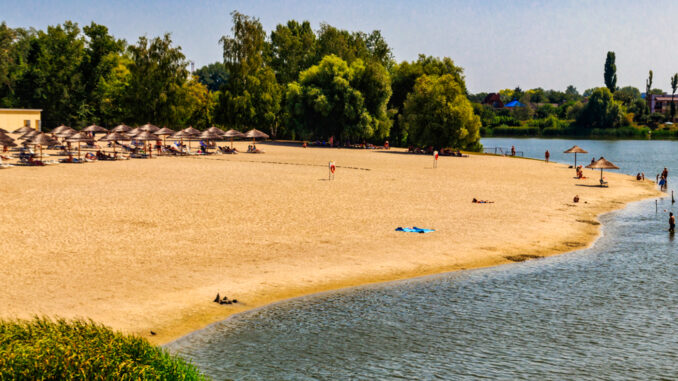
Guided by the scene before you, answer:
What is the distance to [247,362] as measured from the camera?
15.8m

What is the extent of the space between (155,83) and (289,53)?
23.3 metres

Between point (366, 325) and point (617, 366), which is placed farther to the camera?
point (366, 325)

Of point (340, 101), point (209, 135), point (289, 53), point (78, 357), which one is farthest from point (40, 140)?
point (289, 53)

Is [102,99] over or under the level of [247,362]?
over

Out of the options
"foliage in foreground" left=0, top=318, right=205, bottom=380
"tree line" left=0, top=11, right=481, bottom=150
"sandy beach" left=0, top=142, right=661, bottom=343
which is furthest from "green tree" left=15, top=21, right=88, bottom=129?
"foliage in foreground" left=0, top=318, right=205, bottom=380

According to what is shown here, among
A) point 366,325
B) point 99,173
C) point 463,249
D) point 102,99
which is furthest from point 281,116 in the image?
point 366,325

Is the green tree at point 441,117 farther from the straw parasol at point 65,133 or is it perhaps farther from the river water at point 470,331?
the river water at point 470,331

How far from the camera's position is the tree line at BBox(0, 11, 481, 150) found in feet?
305

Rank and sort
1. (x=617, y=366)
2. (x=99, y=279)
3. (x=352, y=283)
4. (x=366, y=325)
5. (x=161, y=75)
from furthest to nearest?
(x=161, y=75) → (x=352, y=283) → (x=99, y=279) → (x=366, y=325) → (x=617, y=366)

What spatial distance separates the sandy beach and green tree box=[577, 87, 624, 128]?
139607mm

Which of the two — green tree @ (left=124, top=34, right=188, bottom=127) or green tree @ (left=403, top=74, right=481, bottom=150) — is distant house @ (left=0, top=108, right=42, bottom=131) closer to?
green tree @ (left=124, top=34, right=188, bottom=127)

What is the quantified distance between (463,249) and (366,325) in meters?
9.66

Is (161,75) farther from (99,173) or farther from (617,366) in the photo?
(617,366)

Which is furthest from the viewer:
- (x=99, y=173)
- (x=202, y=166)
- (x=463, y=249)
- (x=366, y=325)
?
(x=202, y=166)
